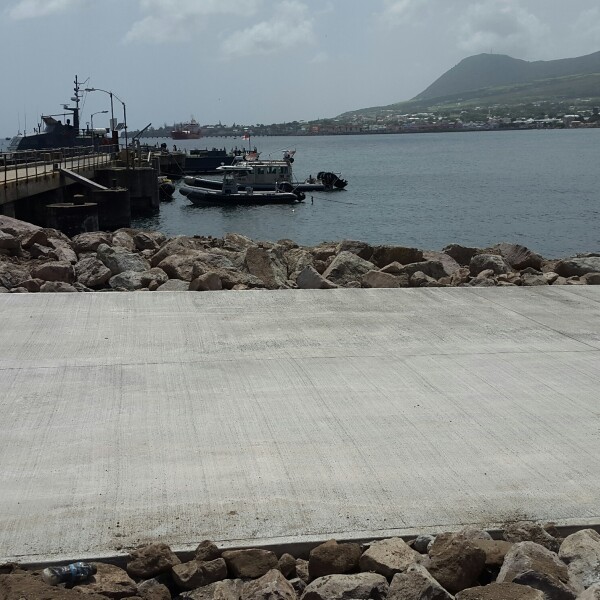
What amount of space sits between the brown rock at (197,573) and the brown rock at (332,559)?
1.30ft

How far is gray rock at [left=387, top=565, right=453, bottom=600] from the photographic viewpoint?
3787mm

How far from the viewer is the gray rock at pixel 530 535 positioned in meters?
4.29

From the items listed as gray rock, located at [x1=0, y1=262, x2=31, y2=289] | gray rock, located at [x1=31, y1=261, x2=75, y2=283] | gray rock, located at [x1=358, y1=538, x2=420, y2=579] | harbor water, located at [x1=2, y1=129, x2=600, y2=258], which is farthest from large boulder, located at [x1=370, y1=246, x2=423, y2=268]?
harbor water, located at [x1=2, y1=129, x2=600, y2=258]

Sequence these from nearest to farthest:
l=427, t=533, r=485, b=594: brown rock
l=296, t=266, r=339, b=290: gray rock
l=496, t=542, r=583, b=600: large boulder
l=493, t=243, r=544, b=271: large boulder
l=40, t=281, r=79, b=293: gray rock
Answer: l=496, t=542, r=583, b=600: large boulder, l=427, t=533, r=485, b=594: brown rock, l=40, t=281, r=79, b=293: gray rock, l=296, t=266, r=339, b=290: gray rock, l=493, t=243, r=544, b=271: large boulder

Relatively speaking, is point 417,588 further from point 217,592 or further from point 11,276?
point 11,276

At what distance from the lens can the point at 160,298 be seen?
901cm

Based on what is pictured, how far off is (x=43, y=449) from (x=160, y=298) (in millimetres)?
3915

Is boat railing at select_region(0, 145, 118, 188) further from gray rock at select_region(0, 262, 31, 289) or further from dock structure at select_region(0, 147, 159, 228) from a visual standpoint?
gray rock at select_region(0, 262, 31, 289)

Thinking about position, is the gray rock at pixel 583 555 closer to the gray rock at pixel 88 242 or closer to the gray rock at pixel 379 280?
the gray rock at pixel 379 280

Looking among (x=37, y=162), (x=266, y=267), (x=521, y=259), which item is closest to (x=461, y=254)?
(x=521, y=259)

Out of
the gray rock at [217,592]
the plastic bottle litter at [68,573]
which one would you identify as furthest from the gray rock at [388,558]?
the plastic bottle litter at [68,573]

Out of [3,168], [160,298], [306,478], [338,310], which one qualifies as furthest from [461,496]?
[3,168]

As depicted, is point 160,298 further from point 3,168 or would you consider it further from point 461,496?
point 3,168

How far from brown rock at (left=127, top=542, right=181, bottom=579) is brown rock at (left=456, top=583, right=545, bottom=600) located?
1248 millimetres
